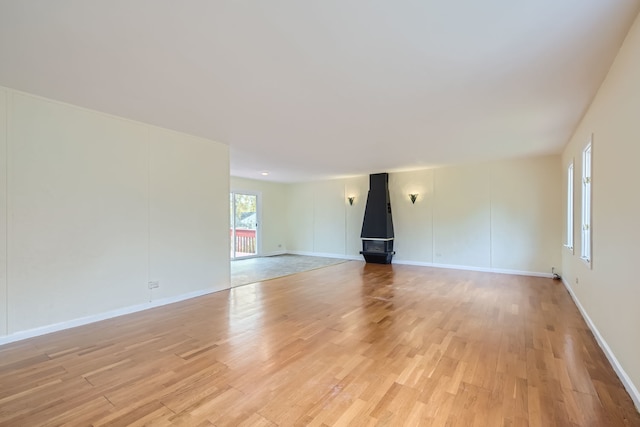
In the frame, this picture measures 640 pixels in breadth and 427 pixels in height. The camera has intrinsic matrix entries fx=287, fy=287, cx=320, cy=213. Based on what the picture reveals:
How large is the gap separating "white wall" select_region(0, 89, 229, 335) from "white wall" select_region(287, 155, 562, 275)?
480cm

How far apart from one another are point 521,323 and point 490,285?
6.51 feet

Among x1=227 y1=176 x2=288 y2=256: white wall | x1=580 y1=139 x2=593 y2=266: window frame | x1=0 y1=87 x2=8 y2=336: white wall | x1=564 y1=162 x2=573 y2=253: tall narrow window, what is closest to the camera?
x1=0 y1=87 x2=8 y2=336: white wall

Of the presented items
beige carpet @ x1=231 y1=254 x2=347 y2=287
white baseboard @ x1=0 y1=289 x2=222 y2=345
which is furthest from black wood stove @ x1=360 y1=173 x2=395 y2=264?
white baseboard @ x1=0 y1=289 x2=222 y2=345

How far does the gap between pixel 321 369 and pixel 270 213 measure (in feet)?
24.8

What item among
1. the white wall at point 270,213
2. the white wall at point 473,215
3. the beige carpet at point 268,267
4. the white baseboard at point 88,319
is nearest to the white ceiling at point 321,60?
the white wall at point 473,215

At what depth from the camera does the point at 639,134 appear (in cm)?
183

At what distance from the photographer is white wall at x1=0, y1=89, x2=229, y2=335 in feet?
9.53

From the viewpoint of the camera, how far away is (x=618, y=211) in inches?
87.0

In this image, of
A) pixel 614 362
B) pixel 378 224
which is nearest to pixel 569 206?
pixel 614 362

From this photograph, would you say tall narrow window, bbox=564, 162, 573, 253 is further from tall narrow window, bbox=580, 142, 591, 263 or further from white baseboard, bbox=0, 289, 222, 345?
white baseboard, bbox=0, 289, 222, 345

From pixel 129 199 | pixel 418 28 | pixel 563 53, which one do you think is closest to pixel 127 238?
pixel 129 199

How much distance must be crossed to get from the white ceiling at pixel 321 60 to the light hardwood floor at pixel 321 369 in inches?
96.6

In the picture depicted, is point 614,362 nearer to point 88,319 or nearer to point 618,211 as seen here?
point 618,211

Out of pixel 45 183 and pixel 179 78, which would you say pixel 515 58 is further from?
pixel 45 183
